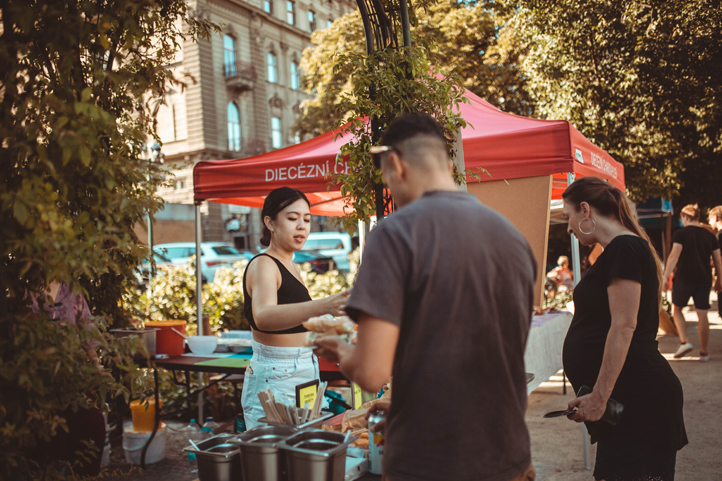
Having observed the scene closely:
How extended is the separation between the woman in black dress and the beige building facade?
84.4 ft

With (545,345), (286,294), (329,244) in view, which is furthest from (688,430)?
(329,244)

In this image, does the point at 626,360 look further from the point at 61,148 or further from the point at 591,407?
the point at 61,148

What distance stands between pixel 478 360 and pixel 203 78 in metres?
29.8

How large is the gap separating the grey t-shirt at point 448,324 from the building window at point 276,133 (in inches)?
1290

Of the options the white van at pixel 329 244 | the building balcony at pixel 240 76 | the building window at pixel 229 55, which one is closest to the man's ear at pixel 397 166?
the white van at pixel 329 244

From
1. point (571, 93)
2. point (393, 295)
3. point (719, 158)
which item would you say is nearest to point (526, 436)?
point (393, 295)

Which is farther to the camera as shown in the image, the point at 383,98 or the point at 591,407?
the point at 383,98

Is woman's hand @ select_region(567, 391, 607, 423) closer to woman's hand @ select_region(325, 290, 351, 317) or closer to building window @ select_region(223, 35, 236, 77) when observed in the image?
woman's hand @ select_region(325, 290, 351, 317)

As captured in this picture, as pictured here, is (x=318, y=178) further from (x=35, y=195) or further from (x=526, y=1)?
(x=526, y=1)

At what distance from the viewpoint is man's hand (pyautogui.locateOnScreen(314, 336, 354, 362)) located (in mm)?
1496

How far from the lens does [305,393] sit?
2.51 m

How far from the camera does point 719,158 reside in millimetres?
15219

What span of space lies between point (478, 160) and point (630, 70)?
7.32 metres

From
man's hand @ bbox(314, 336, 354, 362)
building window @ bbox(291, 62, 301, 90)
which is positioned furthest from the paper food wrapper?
building window @ bbox(291, 62, 301, 90)
